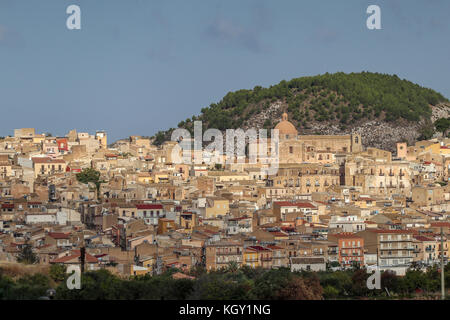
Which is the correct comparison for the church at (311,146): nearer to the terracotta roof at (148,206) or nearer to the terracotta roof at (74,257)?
the terracotta roof at (148,206)

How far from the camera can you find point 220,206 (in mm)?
43281

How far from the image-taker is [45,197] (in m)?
47.4

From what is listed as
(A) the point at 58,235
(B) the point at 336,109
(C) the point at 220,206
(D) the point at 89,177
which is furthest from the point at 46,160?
(B) the point at 336,109

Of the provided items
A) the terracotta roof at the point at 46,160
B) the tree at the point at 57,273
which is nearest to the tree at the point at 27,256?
the tree at the point at 57,273

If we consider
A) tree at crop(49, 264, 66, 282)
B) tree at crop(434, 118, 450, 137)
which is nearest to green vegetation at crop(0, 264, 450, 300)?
tree at crop(49, 264, 66, 282)

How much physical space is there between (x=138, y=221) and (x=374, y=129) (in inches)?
1748

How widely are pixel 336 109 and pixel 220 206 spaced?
133 ft

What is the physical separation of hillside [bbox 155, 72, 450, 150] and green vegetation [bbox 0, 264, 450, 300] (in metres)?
46.0

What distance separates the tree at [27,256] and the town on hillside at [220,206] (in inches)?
2.8

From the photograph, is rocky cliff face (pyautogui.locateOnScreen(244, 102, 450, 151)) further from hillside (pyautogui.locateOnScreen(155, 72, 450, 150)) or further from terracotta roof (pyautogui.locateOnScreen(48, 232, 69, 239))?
terracotta roof (pyautogui.locateOnScreen(48, 232, 69, 239))

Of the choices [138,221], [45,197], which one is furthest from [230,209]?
[45,197]

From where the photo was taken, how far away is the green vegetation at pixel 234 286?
26.6 m

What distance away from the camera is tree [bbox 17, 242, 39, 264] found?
110 ft
